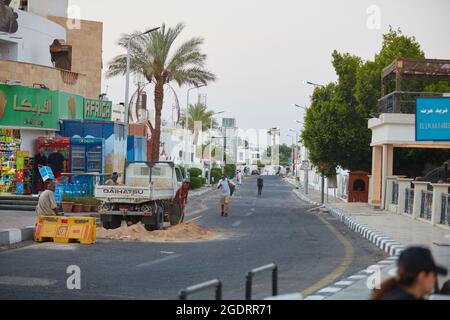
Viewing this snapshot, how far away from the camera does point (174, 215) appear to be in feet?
81.8

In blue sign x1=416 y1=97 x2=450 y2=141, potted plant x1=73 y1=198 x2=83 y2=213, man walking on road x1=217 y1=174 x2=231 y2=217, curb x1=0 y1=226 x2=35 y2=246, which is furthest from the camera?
man walking on road x1=217 y1=174 x2=231 y2=217

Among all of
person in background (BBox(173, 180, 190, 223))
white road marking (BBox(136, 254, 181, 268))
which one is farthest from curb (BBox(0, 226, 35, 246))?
person in background (BBox(173, 180, 190, 223))

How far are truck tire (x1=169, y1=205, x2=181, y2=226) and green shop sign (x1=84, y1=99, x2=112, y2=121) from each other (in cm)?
1848

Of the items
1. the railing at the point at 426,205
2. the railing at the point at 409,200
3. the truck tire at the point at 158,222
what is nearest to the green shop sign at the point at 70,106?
the truck tire at the point at 158,222

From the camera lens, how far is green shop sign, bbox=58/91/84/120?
37.9m

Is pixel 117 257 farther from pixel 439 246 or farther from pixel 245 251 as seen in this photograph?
pixel 439 246

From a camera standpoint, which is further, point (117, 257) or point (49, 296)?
point (117, 257)

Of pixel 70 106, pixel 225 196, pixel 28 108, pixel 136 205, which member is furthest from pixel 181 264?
pixel 70 106

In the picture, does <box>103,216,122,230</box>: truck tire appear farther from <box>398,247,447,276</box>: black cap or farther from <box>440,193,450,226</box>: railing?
<box>398,247,447,276</box>: black cap

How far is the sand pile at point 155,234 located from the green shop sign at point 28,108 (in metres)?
14.0

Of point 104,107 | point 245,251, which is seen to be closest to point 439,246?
point 245,251

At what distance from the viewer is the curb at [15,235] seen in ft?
61.1
